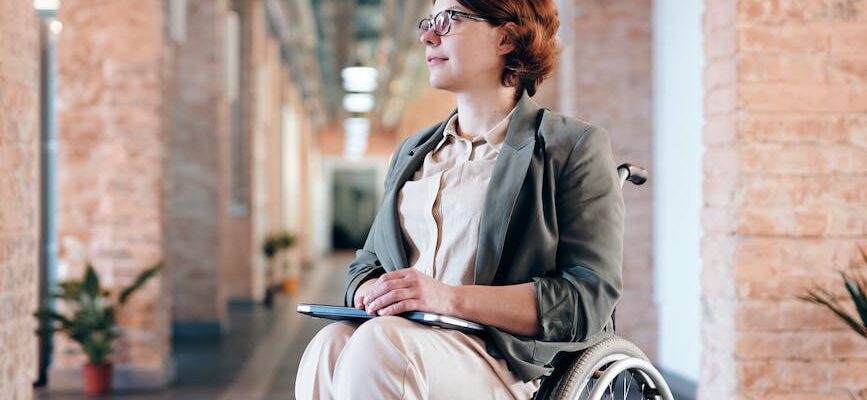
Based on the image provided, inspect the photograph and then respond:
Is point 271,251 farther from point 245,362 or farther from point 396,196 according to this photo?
point 396,196

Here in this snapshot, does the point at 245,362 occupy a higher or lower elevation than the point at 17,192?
lower

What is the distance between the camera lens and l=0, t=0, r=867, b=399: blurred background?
3.08 meters

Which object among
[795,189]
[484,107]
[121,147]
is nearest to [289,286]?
[121,147]

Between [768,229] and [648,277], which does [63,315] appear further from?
[768,229]

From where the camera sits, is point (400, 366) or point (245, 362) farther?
point (245, 362)

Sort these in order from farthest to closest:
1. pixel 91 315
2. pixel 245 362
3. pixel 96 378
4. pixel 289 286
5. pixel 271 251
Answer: pixel 289 286
pixel 271 251
pixel 245 362
pixel 96 378
pixel 91 315

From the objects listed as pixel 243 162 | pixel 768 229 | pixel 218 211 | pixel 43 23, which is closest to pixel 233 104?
pixel 243 162

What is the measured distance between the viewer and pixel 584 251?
1.79 meters

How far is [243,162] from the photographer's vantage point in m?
11.4

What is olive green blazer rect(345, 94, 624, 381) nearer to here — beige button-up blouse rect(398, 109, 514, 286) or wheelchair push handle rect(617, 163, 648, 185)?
beige button-up blouse rect(398, 109, 514, 286)

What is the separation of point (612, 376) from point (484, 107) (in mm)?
556

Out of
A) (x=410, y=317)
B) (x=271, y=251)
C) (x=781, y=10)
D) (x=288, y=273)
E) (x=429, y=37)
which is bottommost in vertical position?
(x=288, y=273)

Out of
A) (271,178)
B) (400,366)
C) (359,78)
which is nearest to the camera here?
(400,366)

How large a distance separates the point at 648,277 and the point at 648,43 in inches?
55.0
